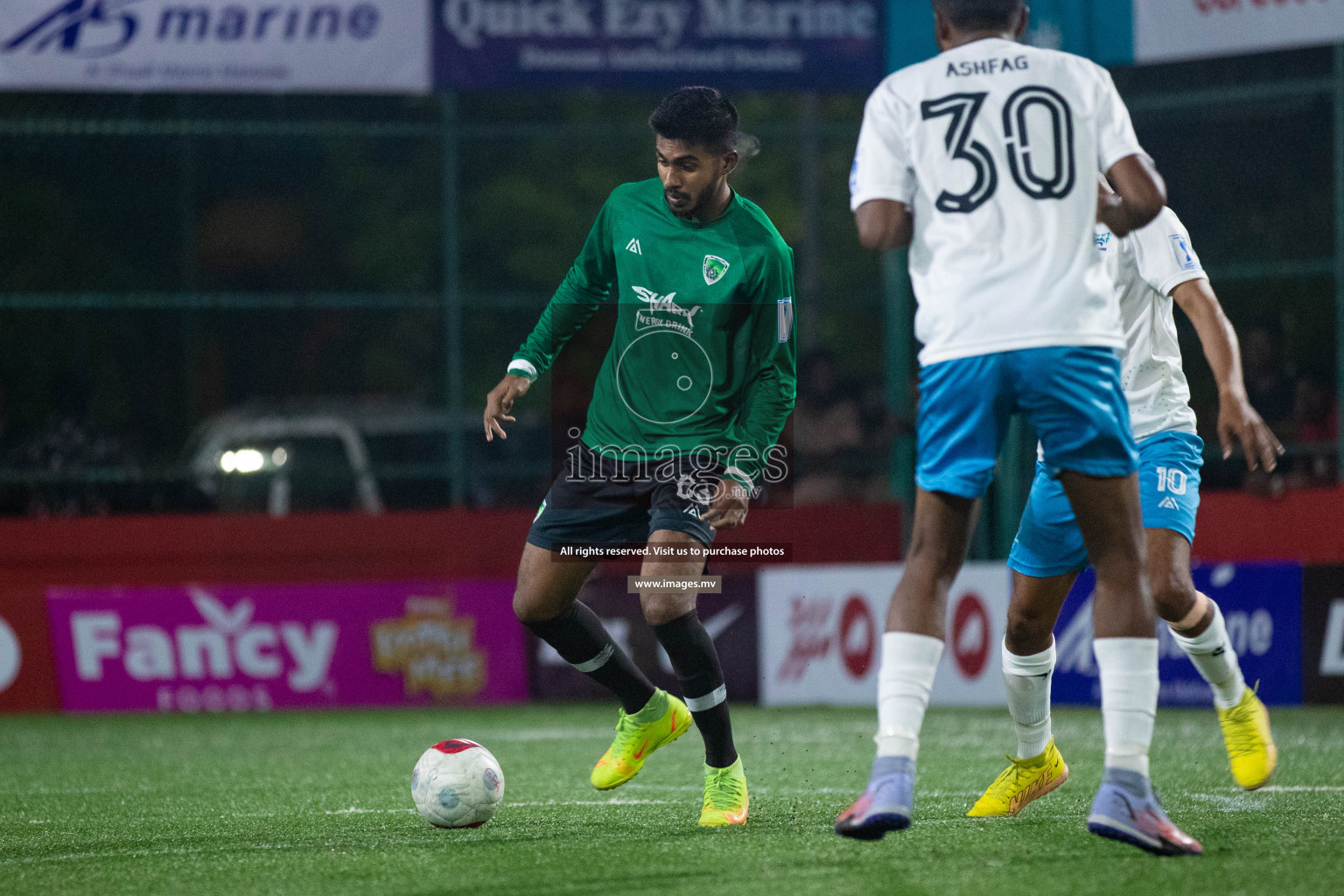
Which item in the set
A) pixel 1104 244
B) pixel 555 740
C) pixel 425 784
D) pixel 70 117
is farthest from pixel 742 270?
pixel 70 117

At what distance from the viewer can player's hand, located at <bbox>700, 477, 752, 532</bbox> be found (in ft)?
17.1

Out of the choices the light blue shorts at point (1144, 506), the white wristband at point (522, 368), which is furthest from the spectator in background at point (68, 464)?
the light blue shorts at point (1144, 506)

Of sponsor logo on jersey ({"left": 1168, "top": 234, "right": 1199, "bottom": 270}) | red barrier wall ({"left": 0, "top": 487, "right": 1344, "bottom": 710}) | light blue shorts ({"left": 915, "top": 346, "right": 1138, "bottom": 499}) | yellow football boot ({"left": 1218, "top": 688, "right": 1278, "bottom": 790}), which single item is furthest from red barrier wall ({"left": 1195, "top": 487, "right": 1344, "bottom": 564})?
light blue shorts ({"left": 915, "top": 346, "right": 1138, "bottom": 499})

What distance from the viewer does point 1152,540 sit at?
5234 millimetres

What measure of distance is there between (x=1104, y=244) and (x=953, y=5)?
1235mm

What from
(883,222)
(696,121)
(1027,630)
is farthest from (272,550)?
(883,222)

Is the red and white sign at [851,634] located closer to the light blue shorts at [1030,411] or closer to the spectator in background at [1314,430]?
the spectator in background at [1314,430]

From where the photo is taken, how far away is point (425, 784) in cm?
524

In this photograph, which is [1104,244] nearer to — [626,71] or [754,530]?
[754,530]

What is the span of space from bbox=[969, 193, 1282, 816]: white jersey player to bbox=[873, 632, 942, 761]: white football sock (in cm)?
108

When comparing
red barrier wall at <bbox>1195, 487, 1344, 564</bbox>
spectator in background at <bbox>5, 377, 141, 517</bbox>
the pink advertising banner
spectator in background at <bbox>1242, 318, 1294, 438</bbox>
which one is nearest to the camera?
red barrier wall at <bbox>1195, 487, 1344, 564</bbox>

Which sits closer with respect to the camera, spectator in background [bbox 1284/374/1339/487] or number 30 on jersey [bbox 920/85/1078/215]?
number 30 on jersey [bbox 920/85/1078/215]

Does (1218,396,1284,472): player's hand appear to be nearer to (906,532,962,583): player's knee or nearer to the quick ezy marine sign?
(906,532,962,583): player's knee

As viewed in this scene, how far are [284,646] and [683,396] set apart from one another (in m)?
6.60
